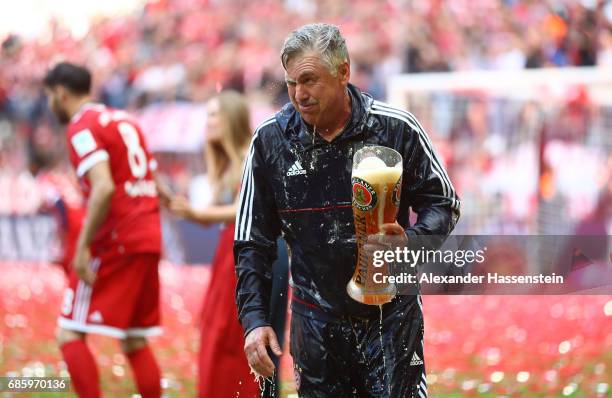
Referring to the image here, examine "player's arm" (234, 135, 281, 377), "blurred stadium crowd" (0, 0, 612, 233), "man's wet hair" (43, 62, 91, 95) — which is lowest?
"player's arm" (234, 135, 281, 377)

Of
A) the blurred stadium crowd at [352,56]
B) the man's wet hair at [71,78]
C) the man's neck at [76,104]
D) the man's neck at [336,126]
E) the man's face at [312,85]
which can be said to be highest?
the blurred stadium crowd at [352,56]

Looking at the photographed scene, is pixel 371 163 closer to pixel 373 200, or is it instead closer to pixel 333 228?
pixel 373 200

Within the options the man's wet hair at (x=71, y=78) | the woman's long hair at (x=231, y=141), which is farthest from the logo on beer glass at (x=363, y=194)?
the man's wet hair at (x=71, y=78)

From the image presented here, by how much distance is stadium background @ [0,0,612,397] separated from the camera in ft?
26.7

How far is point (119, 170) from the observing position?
6.30 meters

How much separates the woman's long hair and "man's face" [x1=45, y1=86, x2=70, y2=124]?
0.94m

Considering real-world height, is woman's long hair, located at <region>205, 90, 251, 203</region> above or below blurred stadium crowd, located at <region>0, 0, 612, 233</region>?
below

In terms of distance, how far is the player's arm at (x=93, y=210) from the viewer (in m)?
6.00

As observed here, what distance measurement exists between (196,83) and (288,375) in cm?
872

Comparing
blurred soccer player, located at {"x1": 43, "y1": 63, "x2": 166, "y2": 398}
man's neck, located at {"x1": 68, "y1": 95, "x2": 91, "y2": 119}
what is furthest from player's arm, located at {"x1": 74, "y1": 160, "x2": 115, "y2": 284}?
man's neck, located at {"x1": 68, "y1": 95, "x2": 91, "y2": 119}

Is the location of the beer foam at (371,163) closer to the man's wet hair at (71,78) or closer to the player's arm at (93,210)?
the player's arm at (93,210)

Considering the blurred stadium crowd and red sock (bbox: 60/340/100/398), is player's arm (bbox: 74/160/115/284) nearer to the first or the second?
red sock (bbox: 60/340/100/398)

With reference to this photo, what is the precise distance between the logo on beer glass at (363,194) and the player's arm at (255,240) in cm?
55

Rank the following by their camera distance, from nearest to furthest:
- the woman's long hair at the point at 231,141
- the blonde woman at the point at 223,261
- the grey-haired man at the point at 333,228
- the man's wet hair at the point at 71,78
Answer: the grey-haired man at the point at 333,228 → the blonde woman at the point at 223,261 → the woman's long hair at the point at 231,141 → the man's wet hair at the point at 71,78
